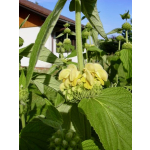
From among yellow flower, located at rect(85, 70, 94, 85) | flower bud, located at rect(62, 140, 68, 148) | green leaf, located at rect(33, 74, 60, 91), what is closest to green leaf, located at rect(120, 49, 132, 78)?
green leaf, located at rect(33, 74, 60, 91)

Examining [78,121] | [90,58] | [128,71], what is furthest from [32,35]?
[78,121]

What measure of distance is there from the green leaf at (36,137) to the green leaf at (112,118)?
0.20 m

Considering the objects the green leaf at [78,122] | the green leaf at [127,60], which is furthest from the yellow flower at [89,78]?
the green leaf at [127,60]

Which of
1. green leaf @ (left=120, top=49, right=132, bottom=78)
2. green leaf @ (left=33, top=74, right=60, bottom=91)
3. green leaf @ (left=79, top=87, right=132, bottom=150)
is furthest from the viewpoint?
green leaf @ (left=120, top=49, right=132, bottom=78)

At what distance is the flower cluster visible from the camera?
638 millimetres

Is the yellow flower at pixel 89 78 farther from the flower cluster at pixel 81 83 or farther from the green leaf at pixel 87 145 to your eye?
the green leaf at pixel 87 145

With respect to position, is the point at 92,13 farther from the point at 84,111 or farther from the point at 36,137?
the point at 36,137

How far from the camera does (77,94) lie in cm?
64

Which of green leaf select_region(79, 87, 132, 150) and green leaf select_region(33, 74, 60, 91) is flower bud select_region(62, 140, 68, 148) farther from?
green leaf select_region(33, 74, 60, 91)

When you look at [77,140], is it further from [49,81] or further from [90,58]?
[90,58]

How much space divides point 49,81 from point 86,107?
1.01 feet

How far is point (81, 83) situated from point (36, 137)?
263mm

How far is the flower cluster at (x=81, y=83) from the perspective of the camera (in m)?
0.64

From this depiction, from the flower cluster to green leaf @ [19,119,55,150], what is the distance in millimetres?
164
